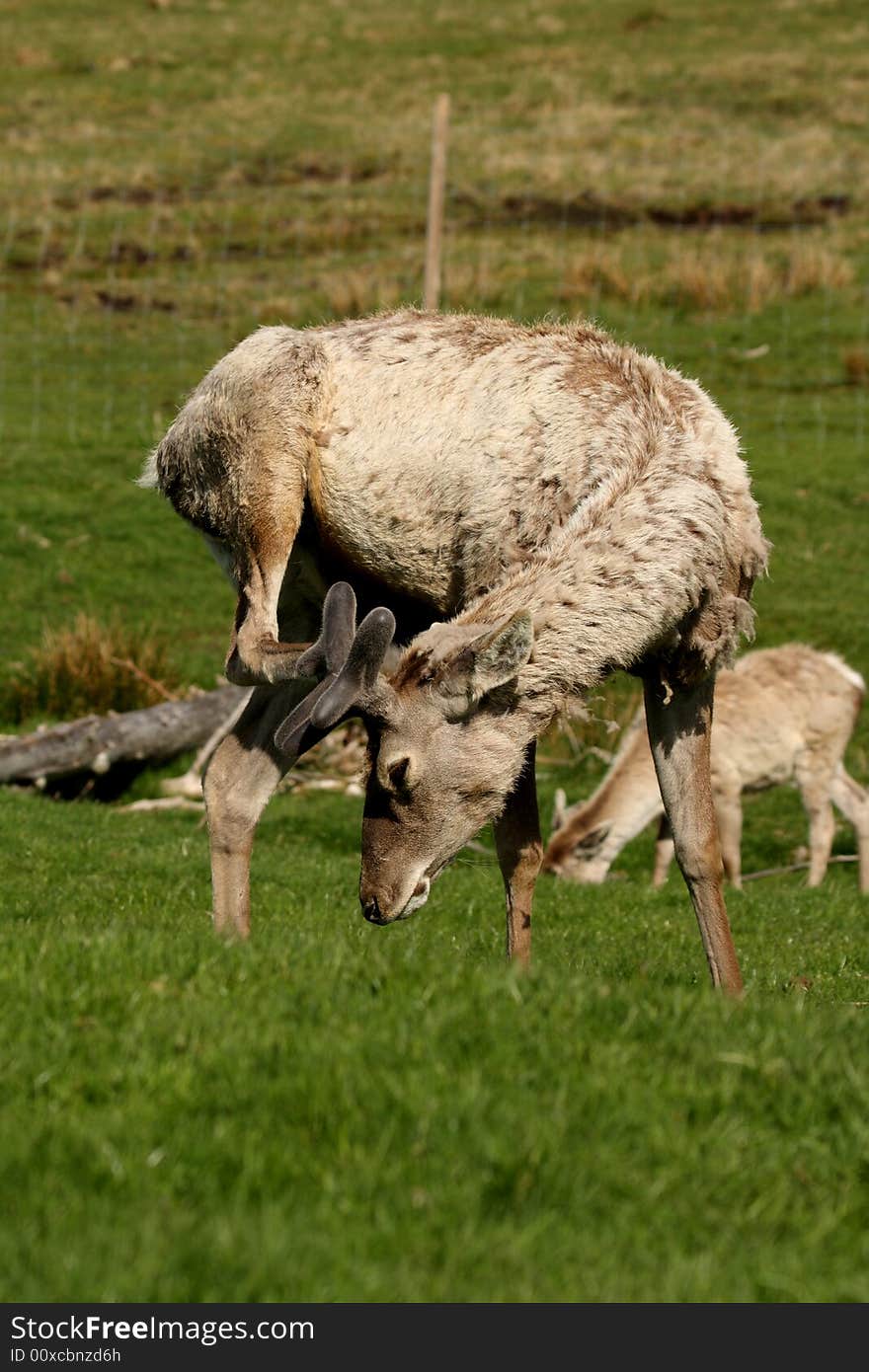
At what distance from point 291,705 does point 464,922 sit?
1556 mm

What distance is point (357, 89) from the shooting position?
44344 mm

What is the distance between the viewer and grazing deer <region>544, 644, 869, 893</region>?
11.7 meters

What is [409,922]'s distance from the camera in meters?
7.74

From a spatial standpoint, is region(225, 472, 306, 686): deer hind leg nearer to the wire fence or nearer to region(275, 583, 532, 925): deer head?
region(275, 583, 532, 925): deer head

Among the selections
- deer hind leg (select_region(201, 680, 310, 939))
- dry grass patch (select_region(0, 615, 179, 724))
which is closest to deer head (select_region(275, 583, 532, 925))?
deer hind leg (select_region(201, 680, 310, 939))

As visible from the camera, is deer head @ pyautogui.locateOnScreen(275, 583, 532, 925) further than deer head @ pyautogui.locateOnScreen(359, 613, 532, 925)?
No

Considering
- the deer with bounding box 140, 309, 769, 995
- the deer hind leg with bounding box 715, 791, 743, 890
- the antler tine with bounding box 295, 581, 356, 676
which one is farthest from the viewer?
the deer hind leg with bounding box 715, 791, 743, 890

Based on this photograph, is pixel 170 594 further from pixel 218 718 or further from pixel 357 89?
pixel 357 89

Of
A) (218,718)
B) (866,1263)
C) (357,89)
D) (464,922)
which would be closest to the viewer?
(866,1263)

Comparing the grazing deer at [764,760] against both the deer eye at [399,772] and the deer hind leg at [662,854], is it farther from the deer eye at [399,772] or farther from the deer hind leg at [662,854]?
the deer eye at [399,772]

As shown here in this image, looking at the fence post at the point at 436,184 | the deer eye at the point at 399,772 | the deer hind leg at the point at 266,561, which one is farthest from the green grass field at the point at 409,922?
the fence post at the point at 436,184

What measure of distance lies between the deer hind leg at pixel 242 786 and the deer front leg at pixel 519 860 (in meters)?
0.91

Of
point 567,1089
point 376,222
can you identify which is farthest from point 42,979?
point 376,222

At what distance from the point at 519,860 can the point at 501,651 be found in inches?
60.1
